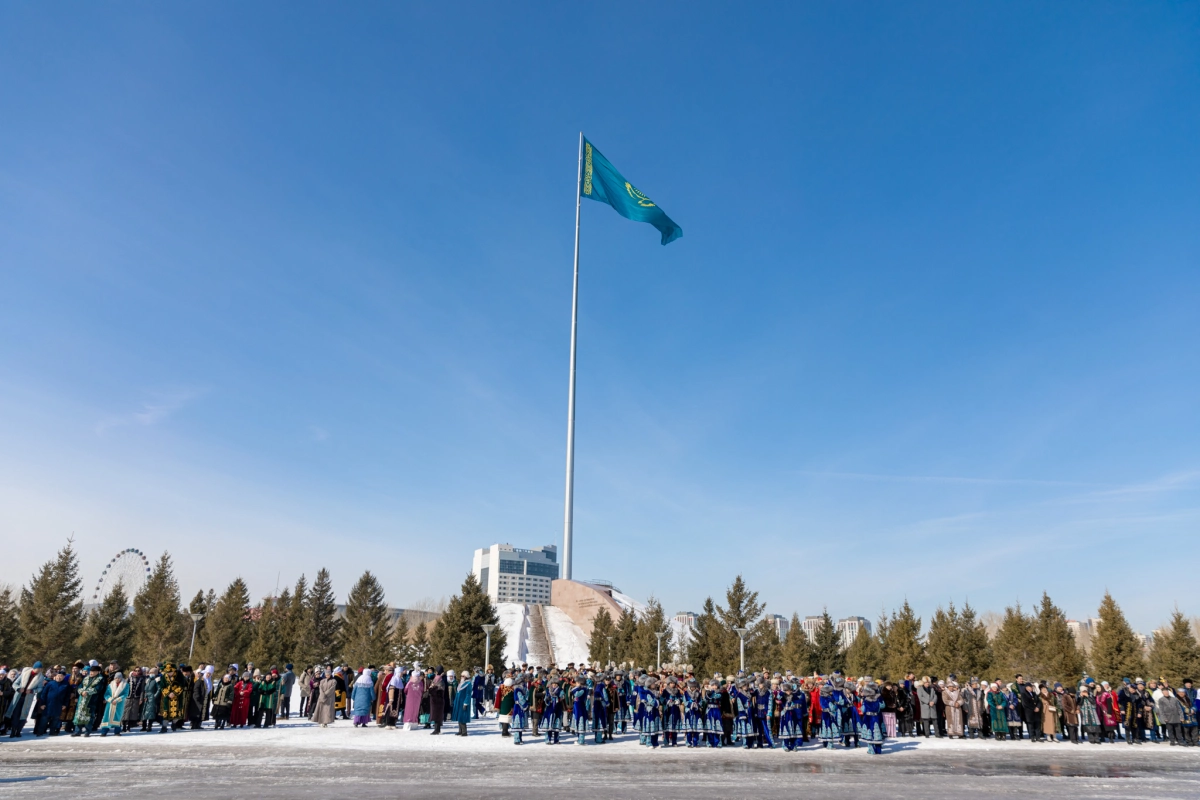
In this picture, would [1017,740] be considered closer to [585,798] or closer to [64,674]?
[585,798]

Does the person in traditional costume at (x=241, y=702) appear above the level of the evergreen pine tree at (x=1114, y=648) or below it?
below

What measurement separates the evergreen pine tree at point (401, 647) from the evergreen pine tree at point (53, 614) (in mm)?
19328

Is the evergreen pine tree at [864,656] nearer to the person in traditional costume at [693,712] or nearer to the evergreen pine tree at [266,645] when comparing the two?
the person in traditional costume at [693,712]

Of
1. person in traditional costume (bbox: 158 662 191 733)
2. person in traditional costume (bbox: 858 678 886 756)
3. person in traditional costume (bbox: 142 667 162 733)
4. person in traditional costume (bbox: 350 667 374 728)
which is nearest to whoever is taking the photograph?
person in traditional costume (bbox: 858 678 886 756)

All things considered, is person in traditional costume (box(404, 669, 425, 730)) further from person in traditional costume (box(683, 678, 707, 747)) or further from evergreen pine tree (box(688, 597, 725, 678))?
evergreen pine tree (box(688, 597, 725, 678))

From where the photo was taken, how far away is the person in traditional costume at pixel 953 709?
20.1 m

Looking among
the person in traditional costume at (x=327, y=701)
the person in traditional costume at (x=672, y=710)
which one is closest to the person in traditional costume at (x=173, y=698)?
the person in traditional costume at (x=327, y=701)

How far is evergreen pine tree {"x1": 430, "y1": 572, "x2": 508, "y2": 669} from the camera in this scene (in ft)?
124

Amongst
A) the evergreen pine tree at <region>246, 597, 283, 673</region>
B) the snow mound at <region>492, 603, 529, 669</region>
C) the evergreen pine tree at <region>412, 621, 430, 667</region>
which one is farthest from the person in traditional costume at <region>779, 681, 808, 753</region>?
the snow mound at <region>492, 603, 529, 669</region>

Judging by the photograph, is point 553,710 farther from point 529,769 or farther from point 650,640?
point 650,640

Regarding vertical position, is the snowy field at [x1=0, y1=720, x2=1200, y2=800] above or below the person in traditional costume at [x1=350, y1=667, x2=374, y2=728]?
below

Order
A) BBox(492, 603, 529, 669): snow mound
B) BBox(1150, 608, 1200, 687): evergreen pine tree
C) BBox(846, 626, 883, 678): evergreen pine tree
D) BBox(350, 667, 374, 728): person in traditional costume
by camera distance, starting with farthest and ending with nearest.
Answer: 1. BBox(492, 603, 529, 669): snow mound
2. BBox(846, 626, 883, 678): evergreen pine tree
3. BBox(1150, 608, 1200, 687): evergreen pine tree
4. BBox(350, 667, 374, 728): person in traditional costume

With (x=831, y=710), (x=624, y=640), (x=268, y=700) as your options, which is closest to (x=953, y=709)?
(x=831, y=710)

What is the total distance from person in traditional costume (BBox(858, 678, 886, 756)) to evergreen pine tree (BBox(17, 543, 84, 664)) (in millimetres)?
A: 43927
